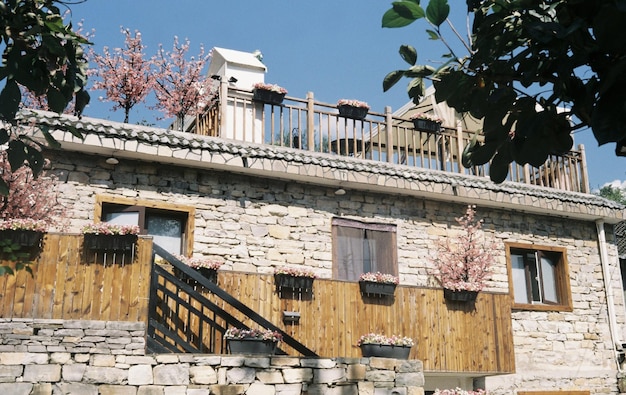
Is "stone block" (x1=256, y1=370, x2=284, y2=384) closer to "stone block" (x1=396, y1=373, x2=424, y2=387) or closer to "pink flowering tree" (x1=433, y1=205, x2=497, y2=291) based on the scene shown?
"stone block" (x1=396, y1=373, x2=424, y2=387)

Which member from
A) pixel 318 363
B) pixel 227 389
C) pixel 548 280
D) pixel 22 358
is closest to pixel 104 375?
pixel 22 358

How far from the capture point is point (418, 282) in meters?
13.0

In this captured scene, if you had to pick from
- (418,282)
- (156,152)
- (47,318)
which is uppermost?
(156,152)

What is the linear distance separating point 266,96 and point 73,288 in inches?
215

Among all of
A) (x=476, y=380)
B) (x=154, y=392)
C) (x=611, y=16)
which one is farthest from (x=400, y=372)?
(x=611, y=16)

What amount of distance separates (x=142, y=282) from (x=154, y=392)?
119 cm

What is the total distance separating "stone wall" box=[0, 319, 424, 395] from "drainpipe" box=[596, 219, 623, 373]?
719cm

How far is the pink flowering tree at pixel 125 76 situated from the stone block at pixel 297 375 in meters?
6.94

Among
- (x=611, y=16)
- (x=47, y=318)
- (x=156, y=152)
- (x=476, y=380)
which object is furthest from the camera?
(x=476, y=380)

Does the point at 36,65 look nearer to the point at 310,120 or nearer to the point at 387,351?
the point at 387,351

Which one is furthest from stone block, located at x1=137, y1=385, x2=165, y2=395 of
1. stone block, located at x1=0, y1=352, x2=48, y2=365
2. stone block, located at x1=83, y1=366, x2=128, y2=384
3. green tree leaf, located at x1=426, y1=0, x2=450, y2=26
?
green tree leaf, located at x1=426, y1=0, x2=450, y2=26

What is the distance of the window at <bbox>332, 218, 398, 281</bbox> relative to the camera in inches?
494

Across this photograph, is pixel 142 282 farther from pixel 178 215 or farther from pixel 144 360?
pixel 178 215

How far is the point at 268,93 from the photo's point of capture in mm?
12891
